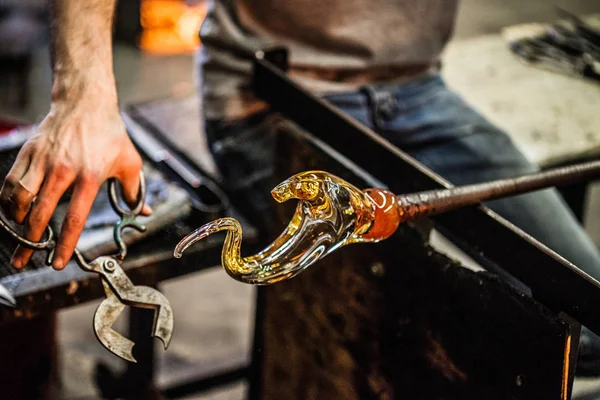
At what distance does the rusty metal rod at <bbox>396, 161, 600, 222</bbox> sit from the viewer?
0.95 m

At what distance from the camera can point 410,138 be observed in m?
1.66

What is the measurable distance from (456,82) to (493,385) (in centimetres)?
123

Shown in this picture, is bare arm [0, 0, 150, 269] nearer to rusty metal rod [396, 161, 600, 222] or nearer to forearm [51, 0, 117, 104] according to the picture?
forearm [51, 0, 117, 104]

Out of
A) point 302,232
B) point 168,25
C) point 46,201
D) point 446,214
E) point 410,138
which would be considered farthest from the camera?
point 168,25

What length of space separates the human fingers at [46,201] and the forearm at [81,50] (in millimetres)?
120

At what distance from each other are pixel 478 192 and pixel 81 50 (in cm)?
58

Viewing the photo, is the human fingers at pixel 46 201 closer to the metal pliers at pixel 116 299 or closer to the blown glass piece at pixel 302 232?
the metal pliers at pixel 116 299

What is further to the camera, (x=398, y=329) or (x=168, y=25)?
(x=168, y=25)

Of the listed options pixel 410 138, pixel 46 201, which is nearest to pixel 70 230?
pixel 46 201

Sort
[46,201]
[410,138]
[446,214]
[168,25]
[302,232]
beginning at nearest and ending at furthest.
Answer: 1. [302,232]
2. [46,201]
3. [446,214]
4. [410,138]
5. [168,25]

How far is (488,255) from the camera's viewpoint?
106 centimetres

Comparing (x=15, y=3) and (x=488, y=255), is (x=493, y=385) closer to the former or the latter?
(x=488, y=255)

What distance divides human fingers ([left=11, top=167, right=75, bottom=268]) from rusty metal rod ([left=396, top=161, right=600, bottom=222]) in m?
0.43

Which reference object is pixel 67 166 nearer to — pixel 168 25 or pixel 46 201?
pixel 46 201
